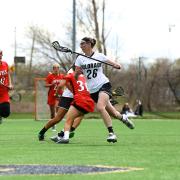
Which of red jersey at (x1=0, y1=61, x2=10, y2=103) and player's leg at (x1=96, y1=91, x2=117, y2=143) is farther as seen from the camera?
red jersey at (x1=0, y1=61, x2=10, y2=103)

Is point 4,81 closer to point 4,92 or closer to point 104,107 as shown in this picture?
point 4,92

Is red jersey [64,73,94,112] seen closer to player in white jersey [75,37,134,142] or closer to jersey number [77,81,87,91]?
jersey number [77,81,87,91]

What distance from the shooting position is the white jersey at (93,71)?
13.5 meters

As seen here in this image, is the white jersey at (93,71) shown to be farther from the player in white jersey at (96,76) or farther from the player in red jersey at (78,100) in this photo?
the player in red jersey at (78,100)

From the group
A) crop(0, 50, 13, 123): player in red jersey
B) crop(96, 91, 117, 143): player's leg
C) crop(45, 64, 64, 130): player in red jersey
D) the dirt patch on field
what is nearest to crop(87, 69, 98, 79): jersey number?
crop(96, 91, 117, 143): player's leg

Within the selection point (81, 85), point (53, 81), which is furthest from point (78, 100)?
point (53, 81)

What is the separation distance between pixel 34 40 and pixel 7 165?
192ft

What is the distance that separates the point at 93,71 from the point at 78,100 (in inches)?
25.3

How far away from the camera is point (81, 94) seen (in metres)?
13.5

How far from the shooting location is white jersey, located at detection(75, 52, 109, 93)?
44.3 feet

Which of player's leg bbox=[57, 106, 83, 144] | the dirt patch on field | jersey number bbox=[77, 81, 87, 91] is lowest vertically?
the dirt patch on field

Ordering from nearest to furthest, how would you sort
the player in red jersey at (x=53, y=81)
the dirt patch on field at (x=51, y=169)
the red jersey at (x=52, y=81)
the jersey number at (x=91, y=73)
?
the dirt patch on field at (x=51, y=169), the jersey number at (x=91, y=73), the player in red jersey at (x=53, y=81), the red jersey at (x=52, y=81)

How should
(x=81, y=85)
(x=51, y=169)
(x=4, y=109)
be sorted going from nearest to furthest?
→ 1. (x=51, y=169)
2. (x=81, y=85)
3. (x=4, y=109)

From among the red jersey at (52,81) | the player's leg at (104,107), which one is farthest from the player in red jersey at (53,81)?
the player's leg at (104,107)
